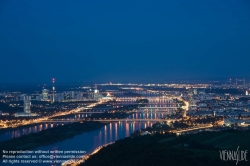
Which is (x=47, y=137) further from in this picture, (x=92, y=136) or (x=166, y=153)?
(x=166, y=153)

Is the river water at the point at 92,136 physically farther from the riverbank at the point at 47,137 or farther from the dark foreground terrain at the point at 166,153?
the dark foreground terrain at the point at 166,153

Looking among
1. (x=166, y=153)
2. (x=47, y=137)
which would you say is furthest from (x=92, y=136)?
(x=166, y=153)

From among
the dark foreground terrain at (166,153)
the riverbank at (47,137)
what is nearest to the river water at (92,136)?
the riverbank at (47,137)

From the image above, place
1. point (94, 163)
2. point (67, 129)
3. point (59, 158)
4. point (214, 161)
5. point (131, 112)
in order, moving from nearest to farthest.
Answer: point (214, 161), point (94, 163), point (59, 158), point (67, 129), point (131, 112)

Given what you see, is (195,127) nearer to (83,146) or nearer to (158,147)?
(83,146)

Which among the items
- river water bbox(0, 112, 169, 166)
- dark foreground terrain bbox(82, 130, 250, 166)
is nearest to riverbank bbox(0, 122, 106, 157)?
river water bbox(0, 112, 169, 166)

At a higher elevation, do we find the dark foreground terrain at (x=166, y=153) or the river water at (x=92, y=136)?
the dark foreground terrain at (x=166, y=153)

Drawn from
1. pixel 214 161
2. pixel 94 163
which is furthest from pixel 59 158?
pixel 214 161

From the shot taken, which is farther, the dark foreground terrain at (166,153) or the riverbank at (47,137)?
the riverbank at (47,137)
